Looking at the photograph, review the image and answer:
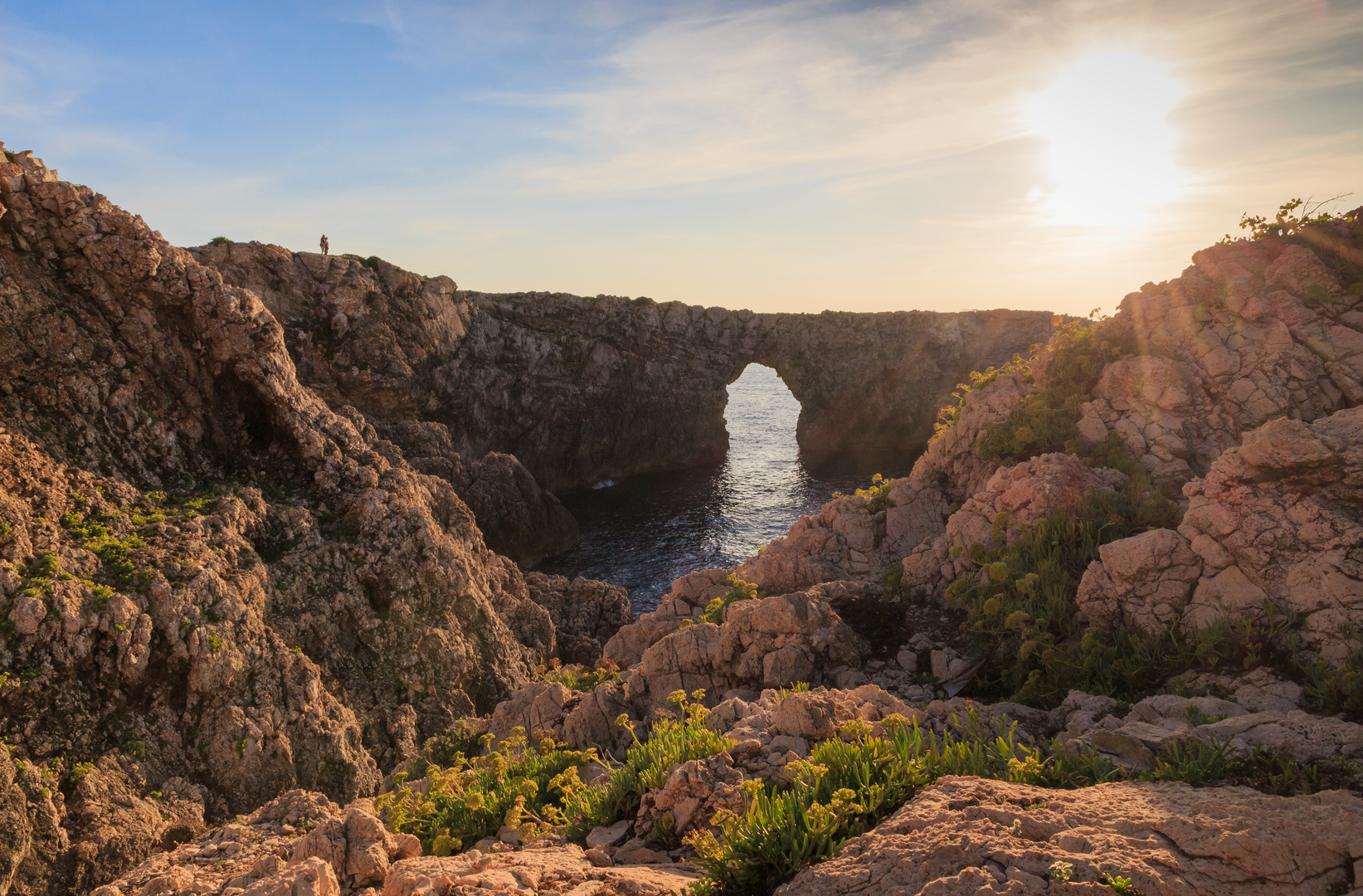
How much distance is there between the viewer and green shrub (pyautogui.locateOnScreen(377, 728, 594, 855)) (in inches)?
325

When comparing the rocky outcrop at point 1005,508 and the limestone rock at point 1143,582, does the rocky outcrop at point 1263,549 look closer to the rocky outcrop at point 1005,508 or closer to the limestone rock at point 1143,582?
the limestone rock at point 1143,582

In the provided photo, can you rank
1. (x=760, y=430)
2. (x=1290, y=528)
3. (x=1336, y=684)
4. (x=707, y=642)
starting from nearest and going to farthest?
(x=1336, y=684) → (x=1290, y=528) → (x=707, y=642) → (x=760, y=430)

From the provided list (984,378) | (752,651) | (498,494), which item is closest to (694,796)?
(752,651)

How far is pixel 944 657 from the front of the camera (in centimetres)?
1279

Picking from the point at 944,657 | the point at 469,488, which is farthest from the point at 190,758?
the point at 469,488

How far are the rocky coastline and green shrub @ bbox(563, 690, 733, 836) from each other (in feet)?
0.20

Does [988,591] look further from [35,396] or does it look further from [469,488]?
[469,488]

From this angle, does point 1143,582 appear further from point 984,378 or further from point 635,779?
point 984,378

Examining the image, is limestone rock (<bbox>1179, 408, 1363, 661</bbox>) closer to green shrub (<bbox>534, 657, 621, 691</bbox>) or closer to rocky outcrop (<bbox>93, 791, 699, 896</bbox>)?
rocky outcrop (<bbox>93, 791, 699, 896</bbox>)

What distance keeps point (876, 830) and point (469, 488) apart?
37.5m

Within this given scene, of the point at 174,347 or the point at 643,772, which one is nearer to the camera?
the point at 643,772

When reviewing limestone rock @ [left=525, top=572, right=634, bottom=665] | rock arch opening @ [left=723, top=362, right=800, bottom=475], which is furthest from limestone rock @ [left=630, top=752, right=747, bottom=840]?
rock arch opening @ [left=723, top=362, right=800, bottom=475]

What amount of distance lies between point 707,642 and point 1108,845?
1005cm

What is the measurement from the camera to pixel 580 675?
19.2m
